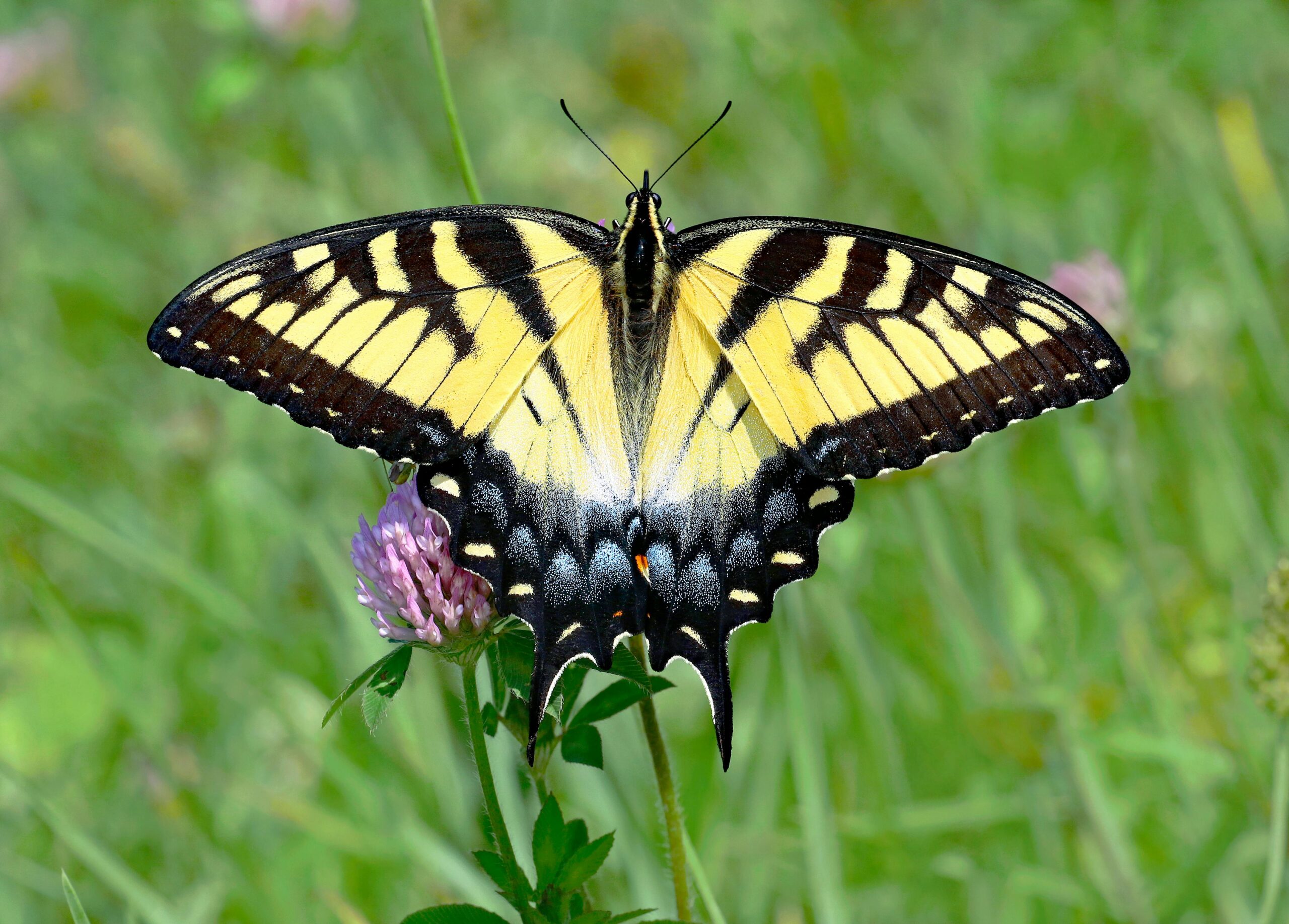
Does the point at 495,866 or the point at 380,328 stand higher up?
the point at 380,328

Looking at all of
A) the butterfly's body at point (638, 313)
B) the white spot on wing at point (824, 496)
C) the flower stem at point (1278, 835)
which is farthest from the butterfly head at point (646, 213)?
the flower stem at point (1278, 835)

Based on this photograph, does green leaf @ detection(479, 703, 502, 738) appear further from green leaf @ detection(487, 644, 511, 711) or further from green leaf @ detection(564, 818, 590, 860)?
green leaf @ detection(564, 818, 590, 860)

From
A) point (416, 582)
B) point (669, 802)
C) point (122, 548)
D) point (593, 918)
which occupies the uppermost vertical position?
point (122, 548)

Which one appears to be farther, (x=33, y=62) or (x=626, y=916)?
(x=33, y=62)

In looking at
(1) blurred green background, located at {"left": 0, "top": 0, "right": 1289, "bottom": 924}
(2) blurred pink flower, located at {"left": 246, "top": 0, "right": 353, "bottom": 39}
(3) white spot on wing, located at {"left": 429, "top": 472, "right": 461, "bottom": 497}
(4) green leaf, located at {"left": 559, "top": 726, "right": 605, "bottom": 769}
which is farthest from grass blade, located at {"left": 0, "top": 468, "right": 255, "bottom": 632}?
(2) blurred pink flower, located at {"left": 246, "top": 0, "right": 353, "bottom": 39}

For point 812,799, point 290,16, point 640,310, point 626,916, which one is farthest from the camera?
point 290,16

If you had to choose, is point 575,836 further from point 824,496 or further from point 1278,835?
point 1278,835

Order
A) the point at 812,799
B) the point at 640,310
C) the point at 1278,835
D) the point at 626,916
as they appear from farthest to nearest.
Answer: the point at 812,799 → the point at 640,310 → the point at 1278,835 → the point at 626,916

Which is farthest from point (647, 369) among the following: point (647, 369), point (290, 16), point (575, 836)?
point (290, 16)

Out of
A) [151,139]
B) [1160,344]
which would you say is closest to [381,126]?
[151,139]

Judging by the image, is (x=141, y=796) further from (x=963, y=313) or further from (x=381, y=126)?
(x=381, y=126)
